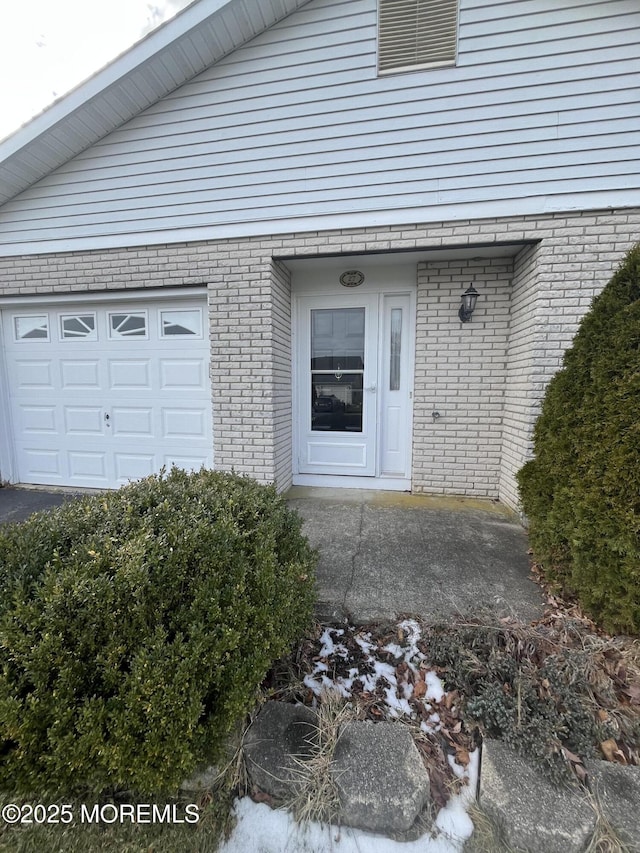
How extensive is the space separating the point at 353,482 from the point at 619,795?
318 centimetres

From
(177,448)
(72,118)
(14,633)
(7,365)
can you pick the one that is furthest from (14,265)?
(14,633)

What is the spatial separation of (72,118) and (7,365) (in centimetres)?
284

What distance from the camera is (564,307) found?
312 cm

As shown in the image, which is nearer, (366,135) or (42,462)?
(366,135)

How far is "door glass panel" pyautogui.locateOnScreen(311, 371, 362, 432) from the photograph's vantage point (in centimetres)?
417

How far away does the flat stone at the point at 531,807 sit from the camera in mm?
1067

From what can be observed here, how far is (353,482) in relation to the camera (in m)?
4.23

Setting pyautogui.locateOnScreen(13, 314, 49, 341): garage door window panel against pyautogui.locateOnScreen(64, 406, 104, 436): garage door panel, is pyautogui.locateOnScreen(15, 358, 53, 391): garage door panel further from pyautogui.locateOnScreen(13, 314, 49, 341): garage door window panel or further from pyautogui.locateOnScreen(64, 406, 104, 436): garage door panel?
pyautogui.locateOnScreen(64, 406, 104, 436): garage door panel

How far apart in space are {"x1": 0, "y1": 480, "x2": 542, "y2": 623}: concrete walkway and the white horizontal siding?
273 cm

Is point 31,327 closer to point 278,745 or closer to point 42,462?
point 42,462

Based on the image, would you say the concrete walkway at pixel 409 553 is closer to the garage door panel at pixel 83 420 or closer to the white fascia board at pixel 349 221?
the garage door panel at pixel 83 420

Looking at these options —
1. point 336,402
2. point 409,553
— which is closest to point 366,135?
point 336,402

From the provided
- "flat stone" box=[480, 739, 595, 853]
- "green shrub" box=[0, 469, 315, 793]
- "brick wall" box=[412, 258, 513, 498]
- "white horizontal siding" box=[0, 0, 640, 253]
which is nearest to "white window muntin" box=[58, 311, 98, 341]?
"white horizontal siding" box=[0, 0, 640, 253]

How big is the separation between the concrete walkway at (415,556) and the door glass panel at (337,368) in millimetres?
923
